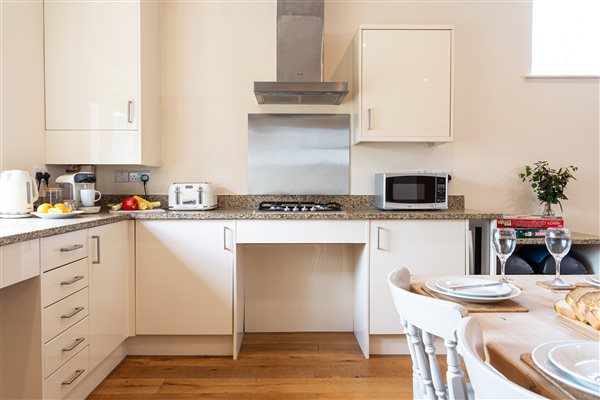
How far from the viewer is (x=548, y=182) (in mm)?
2854

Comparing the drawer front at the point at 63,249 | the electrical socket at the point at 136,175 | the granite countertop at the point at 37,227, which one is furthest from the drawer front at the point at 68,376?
the electrical socket at the point at 136,175

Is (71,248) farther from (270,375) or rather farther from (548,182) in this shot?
(548,182)

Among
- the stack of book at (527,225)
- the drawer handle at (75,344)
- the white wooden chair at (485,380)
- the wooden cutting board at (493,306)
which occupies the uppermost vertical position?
the stack of book at (527,225)

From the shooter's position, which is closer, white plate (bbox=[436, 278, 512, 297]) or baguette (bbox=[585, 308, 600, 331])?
baguette (bbox=[585, 308, 600, 331])

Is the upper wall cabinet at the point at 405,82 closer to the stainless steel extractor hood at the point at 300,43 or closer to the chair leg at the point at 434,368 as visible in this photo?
the stainless steel extractor hood at the point at 300,43

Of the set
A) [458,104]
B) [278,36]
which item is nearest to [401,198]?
[458,104]

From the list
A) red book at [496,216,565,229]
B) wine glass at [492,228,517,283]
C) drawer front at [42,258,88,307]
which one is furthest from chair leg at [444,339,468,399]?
red book at [496,216,565,229]

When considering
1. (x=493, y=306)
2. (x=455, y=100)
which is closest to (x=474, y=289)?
(x=493, y=306)

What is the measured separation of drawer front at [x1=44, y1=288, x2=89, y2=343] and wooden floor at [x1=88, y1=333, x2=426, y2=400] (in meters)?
0.49

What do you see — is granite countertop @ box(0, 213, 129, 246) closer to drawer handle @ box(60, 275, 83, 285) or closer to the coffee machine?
drawer handle @ box(60, 275, 83, 285)

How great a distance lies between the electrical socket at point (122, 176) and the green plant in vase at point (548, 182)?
2.88 metres

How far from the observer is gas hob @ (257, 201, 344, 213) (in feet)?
8.58

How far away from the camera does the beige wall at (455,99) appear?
117 inches

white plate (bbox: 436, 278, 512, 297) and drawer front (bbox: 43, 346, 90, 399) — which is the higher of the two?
white plate (bbox: 436, 278, 512, 297)
